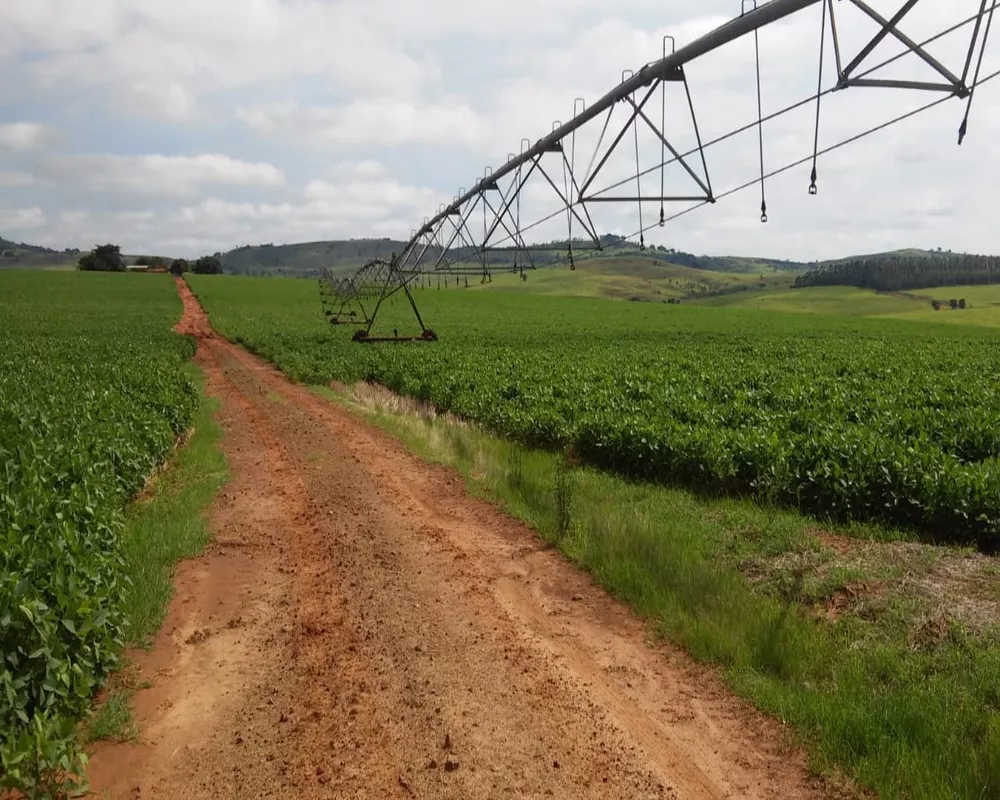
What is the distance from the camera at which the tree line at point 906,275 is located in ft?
453

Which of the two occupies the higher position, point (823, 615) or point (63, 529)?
point (63, 529)

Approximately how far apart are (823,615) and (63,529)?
6.65 metres

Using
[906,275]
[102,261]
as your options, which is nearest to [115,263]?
[102,261]

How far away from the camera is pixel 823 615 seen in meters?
6.81

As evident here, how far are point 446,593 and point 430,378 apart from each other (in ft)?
50.0

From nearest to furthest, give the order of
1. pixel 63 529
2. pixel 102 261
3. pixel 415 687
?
1. pixel 415 687
2. pixel 63 529
3. pixel 102 261

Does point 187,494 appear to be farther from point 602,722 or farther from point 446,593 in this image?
point 602,722

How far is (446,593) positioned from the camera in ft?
24.9

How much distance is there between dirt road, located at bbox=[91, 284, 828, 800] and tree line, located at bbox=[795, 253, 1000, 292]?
144 m

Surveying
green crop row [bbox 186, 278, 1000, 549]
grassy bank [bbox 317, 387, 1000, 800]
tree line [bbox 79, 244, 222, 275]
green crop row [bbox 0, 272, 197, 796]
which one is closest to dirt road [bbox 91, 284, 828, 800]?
grassy bank [bbox 317, 387, 1000, 800]

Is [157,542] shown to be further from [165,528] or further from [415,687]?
[415,687]

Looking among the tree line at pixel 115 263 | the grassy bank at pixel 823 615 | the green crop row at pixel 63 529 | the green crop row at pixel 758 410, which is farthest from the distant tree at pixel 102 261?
the grassy bank at pixel 823 615

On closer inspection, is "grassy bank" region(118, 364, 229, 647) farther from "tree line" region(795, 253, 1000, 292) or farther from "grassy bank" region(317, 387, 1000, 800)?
"tree line" region(795, 253, 1000, 292)

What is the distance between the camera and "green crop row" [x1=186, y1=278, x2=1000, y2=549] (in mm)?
9922
